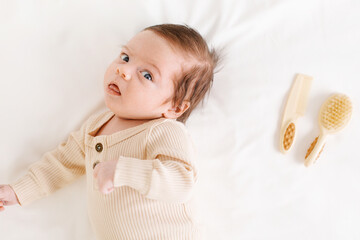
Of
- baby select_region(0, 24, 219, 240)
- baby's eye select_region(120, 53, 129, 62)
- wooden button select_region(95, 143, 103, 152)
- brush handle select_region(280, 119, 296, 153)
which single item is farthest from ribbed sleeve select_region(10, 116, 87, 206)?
brush handle select_region(280, 119, 296, 153)

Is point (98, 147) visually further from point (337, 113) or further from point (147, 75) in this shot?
point (337, 113)

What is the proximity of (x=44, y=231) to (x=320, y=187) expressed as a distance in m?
0.87

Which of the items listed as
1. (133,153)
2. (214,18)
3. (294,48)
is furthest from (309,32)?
(133,153)

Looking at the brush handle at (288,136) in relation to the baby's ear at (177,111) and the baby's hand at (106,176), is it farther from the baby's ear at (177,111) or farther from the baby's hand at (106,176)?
the baby's hand at (106,176)

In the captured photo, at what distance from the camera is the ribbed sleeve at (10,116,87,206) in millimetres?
1175

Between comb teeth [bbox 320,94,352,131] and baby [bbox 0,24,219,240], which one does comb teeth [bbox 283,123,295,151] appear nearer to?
comb teeth [bbox 320,94,352,131]

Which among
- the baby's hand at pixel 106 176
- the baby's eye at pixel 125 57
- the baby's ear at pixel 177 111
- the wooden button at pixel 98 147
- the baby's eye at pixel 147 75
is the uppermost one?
the baby's eye at pixel 125 57

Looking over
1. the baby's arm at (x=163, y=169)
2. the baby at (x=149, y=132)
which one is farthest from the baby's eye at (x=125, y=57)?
the baby's arm at (x=163, y=169)

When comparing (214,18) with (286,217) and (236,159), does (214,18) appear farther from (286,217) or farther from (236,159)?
(286,217)

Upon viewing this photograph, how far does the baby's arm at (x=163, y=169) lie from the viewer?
0.93m

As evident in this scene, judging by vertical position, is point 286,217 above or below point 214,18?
below

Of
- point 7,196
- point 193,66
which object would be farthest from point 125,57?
point 7,196

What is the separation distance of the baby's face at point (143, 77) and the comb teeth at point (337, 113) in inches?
19.7

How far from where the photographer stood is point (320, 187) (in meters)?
1.22
